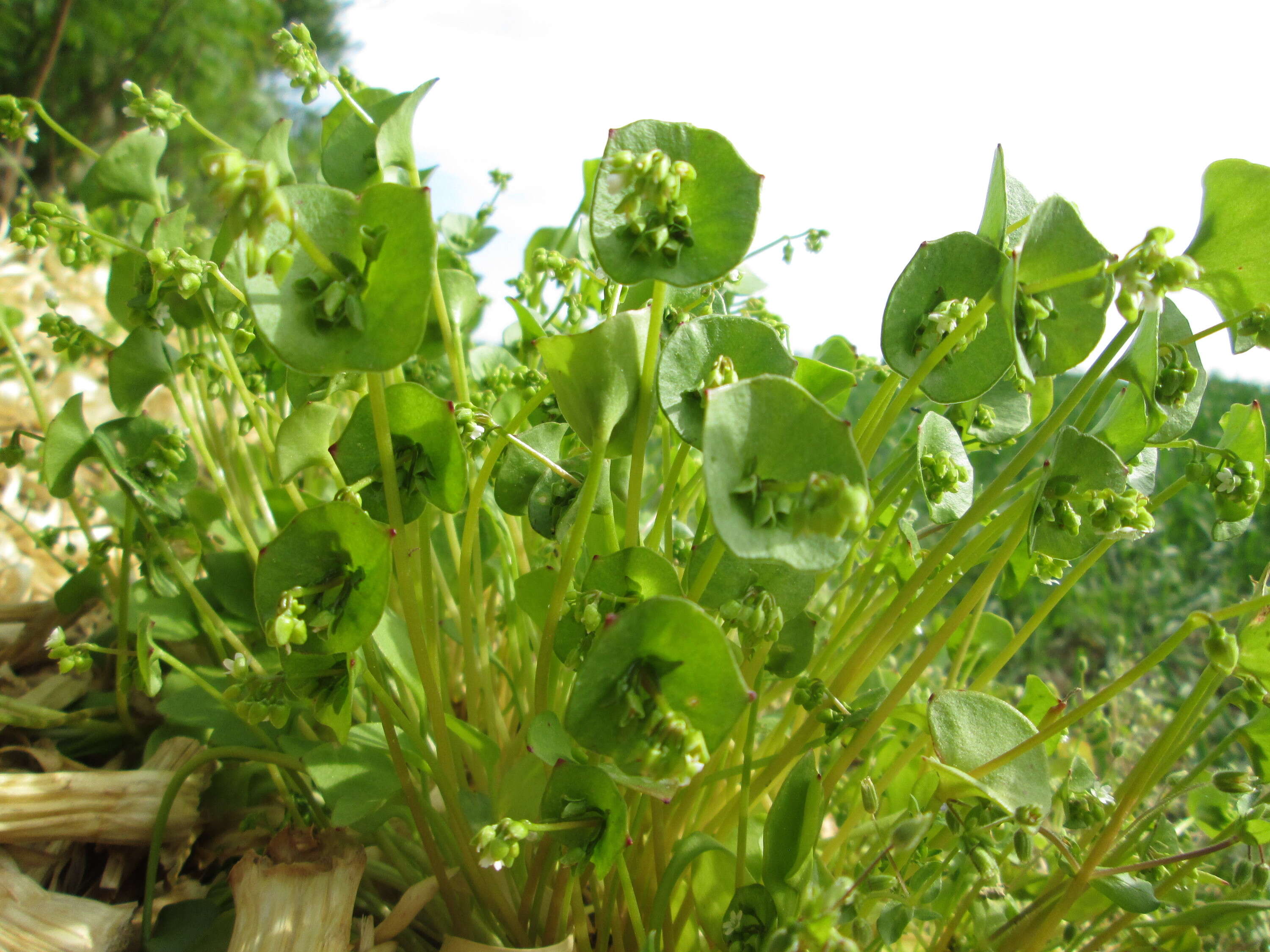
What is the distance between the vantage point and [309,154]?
4418 mm

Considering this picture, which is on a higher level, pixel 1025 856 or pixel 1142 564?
pixel 1025 856

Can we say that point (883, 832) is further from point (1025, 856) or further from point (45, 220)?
point (45, 220)

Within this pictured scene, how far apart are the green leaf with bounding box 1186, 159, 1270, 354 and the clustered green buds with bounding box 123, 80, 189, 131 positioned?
1.71ft

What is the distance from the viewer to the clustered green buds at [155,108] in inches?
17.6

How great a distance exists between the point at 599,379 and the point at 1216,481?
0.28 metres

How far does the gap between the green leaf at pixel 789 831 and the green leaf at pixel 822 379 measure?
0.18 metres

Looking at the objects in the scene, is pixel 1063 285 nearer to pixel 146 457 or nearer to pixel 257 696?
pixel 257 696

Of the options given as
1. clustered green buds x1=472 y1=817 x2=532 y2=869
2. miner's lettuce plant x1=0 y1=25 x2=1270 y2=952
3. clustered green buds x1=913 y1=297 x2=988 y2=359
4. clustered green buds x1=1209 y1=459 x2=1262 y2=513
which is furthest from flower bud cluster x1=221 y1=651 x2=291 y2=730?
clustered green buds x1=1209 y1=459 x2=1262 y2=513

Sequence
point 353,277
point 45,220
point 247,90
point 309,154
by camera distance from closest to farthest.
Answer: point 353,277 < point 45,220 < point 247,90 < point 309,154

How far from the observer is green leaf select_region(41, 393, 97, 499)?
19.7 inches

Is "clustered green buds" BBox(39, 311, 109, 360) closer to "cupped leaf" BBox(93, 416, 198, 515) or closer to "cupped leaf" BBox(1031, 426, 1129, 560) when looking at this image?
"cupped leaf" BBox(93, 416, 198, 515)

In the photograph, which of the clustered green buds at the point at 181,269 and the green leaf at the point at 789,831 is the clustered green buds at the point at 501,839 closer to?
the green leaf at the point at 789,831

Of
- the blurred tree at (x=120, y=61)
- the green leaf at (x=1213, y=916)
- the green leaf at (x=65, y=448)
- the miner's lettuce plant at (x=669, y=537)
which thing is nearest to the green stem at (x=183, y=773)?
the miner's lettuce plant at (x=669, y=537)

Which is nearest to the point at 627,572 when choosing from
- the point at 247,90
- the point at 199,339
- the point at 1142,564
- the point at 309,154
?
the point at 199,339
